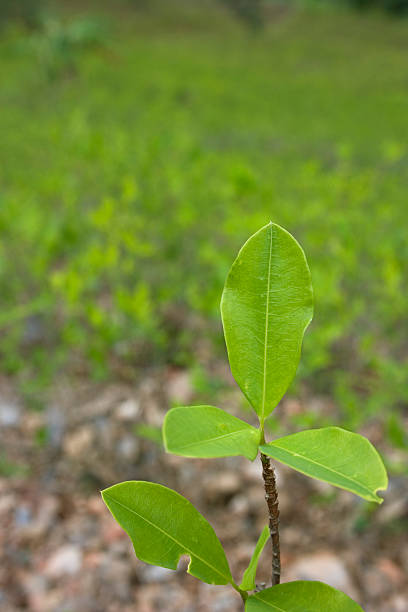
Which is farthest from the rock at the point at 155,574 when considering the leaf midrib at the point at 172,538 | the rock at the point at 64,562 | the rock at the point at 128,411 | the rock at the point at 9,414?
the leaf midrib at the point at 172,538

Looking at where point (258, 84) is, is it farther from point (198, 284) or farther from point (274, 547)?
point (274, 547)

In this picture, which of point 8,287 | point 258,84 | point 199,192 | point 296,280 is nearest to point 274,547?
point 296,280

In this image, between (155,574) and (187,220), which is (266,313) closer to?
(155,574)

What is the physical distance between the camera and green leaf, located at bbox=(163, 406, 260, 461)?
0.30m

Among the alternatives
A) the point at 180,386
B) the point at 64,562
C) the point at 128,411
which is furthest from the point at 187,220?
the point at 64,562

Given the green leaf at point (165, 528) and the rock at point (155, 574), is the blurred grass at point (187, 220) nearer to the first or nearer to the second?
the rock at point (155, 574)

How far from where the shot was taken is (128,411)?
5.36 feet

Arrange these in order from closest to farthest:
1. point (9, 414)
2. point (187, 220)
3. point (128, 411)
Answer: point (128, 411)
point (9, 414)
point (187, 220)

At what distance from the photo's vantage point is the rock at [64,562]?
1249 mm

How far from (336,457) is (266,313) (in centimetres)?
9

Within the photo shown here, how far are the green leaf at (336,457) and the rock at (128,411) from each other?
1326 mm

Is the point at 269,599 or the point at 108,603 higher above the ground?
the point at 269,599

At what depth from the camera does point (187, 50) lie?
34.4ft

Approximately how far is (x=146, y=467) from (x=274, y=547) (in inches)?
46.9
